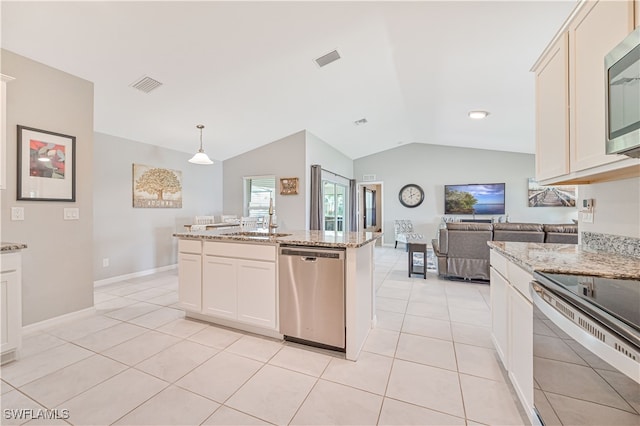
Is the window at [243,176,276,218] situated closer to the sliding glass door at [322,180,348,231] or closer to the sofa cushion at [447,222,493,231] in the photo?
the sliding glass door at [322,180,348,231]

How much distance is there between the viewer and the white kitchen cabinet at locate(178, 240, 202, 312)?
272 centimetres

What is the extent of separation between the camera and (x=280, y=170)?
19.0ft

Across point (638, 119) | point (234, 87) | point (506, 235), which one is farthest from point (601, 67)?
point (234, 87)

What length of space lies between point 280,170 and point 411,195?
13.6ft

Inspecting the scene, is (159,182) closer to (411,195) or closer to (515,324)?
(515,324)

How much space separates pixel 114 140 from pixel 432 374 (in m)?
5.21

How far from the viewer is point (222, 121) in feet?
14.7

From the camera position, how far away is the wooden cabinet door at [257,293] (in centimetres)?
234

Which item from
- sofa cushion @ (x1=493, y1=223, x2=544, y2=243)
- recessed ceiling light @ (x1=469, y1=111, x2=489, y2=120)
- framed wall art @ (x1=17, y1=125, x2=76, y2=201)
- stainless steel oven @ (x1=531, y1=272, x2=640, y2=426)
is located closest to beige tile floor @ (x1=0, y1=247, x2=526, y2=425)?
stainless steel oven @ (x1=531, y1=272, x2=640, y2=426)

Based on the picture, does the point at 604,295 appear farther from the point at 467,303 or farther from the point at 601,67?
the point at 467,303

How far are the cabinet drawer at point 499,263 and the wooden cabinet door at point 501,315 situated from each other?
33mm

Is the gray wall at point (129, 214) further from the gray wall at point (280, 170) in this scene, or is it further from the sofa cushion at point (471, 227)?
the sofa cushion at point (471, 227)

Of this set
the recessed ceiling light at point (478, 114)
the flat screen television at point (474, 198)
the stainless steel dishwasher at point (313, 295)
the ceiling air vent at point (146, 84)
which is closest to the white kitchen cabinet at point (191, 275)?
the stainless steel dishwasher at point (313, 295)

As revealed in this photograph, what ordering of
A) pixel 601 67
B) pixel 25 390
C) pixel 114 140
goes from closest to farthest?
1. pixel 601 67
2. pixel 25 390
3. pixel 114 140
